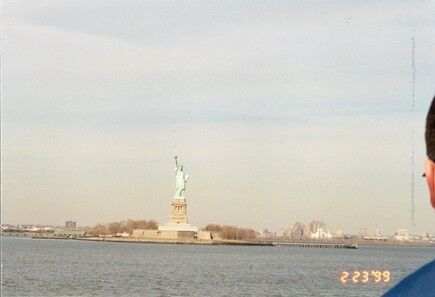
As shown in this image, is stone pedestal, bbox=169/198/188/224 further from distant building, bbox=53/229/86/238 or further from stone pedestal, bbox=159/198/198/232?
distant building, bbox=53/229/86/238

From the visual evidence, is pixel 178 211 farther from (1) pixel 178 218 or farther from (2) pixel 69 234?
(2) pixel 69 234

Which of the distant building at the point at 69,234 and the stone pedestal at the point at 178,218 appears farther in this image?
the distant building at the point at 69,234

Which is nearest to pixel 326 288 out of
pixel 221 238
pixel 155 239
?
pixel 155 239

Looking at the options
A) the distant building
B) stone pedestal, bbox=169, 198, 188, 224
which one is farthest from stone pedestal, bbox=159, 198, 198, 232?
the distant building

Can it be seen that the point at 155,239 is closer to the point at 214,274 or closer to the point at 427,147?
the point at 214,274

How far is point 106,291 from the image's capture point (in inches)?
1517

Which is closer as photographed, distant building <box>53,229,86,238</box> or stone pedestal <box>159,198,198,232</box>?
stone pedestal <box>159,198,198,232</box>

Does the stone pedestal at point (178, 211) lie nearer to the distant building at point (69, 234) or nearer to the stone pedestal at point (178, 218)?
the stone pedestal at point (178, 218)

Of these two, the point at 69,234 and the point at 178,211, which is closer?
the point at 178,211

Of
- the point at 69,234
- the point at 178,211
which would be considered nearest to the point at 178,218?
the point at 178,211

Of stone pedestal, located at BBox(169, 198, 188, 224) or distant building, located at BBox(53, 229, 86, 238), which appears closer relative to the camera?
stone pedestal, located at BBox(169, 198, 188, 224)

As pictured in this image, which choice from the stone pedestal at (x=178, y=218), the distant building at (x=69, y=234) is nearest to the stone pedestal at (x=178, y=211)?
the stone pedestal at (x=178, y=218)

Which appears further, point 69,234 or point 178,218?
point 69,234

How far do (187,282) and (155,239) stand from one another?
2474 inches
